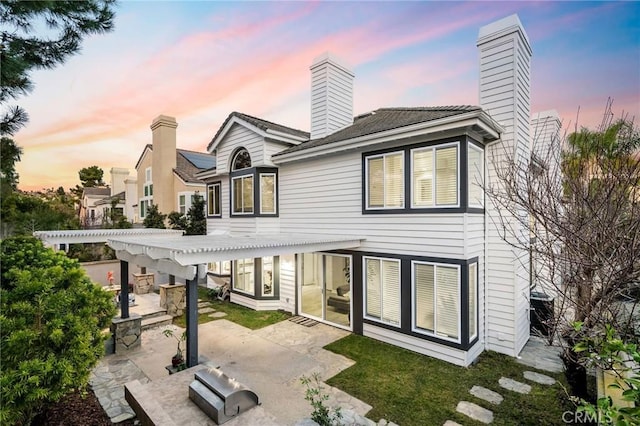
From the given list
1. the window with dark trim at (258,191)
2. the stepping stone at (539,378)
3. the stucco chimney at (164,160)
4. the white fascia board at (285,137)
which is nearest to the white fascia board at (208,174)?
the window with dark trim at (258,191)

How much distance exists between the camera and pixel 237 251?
6.15 m

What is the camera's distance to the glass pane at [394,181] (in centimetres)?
756

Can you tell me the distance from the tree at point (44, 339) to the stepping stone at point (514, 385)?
7.32m

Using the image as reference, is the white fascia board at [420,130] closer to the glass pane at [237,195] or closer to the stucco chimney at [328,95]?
the stucco chimney at [328,95]

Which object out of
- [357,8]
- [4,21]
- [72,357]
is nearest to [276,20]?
[357,8]

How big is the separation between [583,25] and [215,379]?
483 inches

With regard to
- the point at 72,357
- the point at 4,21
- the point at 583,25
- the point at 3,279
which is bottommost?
the point at 72,357

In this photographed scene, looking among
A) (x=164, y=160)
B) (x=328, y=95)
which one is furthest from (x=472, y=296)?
(x=164, y=160)

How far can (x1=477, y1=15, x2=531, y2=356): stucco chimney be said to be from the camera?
704 centimetres

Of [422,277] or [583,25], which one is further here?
[583,25]

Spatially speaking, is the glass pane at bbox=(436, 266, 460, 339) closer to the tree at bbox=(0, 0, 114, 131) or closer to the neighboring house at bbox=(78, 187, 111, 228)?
the tree at bbox=(0, 0, 114, 131)

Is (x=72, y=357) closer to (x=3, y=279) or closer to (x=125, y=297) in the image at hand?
(x=3, y=279)

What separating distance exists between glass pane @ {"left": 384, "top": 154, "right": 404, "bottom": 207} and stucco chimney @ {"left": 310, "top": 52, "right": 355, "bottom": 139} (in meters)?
3.81

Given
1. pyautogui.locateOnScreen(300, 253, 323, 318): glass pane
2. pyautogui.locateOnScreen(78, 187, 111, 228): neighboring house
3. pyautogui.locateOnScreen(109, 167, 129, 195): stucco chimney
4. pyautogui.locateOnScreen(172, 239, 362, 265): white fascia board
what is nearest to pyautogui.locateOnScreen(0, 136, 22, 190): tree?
pyautogui.locateOnScreen(172, 239, 362, 265): white fascia board
